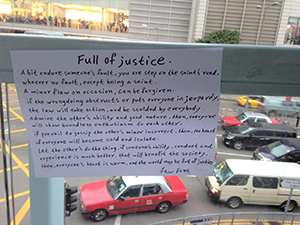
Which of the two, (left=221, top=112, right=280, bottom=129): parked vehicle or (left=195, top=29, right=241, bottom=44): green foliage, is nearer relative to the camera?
(left=221, top=112, right=280, bottom=129): parked vehicle

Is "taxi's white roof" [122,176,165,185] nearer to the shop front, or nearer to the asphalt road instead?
the asphalt road

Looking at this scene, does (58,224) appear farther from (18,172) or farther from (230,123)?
(230,123)

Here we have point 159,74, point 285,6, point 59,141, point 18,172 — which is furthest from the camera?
point 285,6

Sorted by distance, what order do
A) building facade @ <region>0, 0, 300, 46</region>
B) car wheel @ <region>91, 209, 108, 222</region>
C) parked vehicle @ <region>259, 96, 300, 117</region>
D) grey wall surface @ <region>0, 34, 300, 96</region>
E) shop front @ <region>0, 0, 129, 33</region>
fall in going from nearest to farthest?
1. grey wall surface @ <region>0, 34, 300, 96</region>
2. parked vehicle @ <region>259, 96, 300, 117</region>
3. car wheel @ <region>91, 209, 108, 222</region>
4. shop front @ <region>0, 0, 129, 33</region>
5. building facade @ <region>0, 0, 300, 46</region>

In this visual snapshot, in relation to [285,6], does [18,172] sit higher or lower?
lower

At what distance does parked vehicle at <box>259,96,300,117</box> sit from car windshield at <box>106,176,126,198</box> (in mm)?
708

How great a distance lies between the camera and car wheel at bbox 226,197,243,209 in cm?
95

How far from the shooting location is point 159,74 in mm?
765

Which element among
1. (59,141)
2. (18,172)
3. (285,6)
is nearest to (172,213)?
(59,141)

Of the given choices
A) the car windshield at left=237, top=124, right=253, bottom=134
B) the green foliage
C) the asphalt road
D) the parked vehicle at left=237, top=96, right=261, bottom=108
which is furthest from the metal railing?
the green foliage

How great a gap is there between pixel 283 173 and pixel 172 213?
51 centimetres

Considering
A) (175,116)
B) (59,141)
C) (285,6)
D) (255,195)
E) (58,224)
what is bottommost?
(58,224)

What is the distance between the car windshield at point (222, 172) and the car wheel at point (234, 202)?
8cm

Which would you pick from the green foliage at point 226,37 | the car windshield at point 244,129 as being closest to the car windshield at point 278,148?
the car windshield at point 244,129
